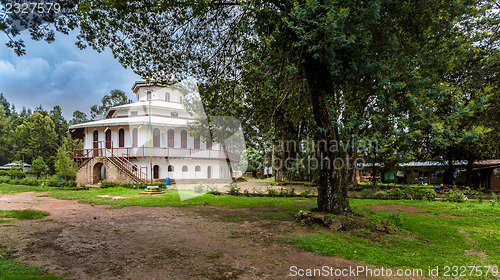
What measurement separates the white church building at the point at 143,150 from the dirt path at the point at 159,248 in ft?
56.8

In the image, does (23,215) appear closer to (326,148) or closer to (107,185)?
(326,148)

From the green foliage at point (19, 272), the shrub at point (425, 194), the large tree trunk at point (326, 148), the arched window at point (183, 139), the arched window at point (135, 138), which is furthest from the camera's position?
the arched window at point (183, 139)

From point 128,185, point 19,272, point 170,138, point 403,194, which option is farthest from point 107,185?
point 403,194

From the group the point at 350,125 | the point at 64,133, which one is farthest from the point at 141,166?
the point at 64,133

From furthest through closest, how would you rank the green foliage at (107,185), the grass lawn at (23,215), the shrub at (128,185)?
1. the shrub at (128,185)
2. the green foliage at (107,185)
3. the grass lawn at (23,215)

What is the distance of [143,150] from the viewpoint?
26875 millimetres

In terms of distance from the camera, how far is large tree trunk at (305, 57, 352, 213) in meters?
8.58

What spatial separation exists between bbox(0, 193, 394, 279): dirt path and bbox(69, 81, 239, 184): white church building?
1732cm

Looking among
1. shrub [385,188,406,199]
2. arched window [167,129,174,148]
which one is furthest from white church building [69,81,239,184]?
shrub [385,188,406,199]

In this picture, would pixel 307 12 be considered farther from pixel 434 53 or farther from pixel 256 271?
pixel 256 271

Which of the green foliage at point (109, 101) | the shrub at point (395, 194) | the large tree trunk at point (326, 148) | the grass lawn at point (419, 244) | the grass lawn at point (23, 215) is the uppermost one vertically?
the green foliage at point (109, 101)

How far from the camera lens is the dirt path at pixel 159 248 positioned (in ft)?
15.3

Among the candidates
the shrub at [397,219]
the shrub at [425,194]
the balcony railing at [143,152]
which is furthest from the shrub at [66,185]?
the shrub at [425,194]

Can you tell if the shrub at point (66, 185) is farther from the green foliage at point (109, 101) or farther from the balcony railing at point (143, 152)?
the green foliage at point (109, 101)
